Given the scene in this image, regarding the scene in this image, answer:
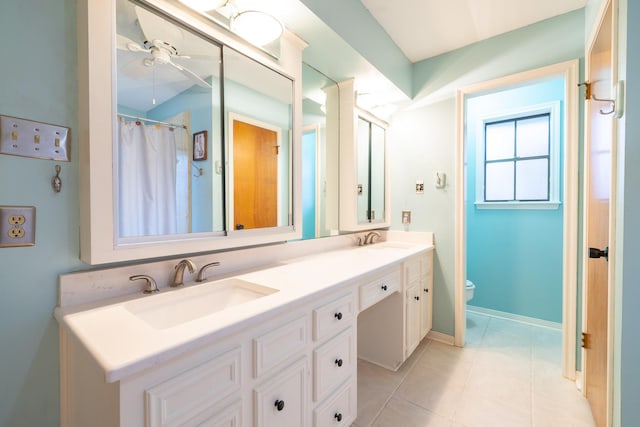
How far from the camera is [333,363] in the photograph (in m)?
1.23

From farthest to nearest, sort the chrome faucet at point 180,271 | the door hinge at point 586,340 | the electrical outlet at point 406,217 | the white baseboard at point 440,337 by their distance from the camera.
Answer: the electrical outlet at point 406,217 → the white baseboard at point 440,337 → the door hinge at point 586,340 → the chrome faucet at point 180,271

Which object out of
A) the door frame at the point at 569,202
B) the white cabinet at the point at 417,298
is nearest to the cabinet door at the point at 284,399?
the white cabinet at the point at 417,298

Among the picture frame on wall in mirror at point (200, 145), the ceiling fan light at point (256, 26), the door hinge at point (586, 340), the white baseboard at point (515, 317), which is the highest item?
the ceiling fan light at point (256, 26)

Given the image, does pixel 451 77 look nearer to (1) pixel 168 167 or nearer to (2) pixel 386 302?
(2) pixel 386 302

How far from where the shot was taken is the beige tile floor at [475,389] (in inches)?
58.5

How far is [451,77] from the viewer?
90.2 inches

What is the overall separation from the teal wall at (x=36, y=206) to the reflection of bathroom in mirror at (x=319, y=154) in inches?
49.0

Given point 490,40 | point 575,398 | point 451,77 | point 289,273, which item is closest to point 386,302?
point 289,273

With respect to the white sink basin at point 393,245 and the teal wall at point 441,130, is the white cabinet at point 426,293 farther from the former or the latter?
the white sink basin at point 393,245

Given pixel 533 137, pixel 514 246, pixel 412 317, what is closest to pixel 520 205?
pixel 514 246

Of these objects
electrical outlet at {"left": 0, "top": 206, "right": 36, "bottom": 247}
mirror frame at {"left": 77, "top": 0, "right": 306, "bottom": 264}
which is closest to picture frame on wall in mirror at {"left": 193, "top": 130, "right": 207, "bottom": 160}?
mirror frame at {"left": 77, "top": 0, "right": 306, "bottom": 264}

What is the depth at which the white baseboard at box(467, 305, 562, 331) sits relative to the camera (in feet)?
8.65

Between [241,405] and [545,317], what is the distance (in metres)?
3.11

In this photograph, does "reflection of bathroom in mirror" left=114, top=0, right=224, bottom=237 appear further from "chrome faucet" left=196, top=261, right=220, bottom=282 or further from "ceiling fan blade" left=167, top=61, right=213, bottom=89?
"chrome faucet" left=196, top=261, right=220, bottom=282
